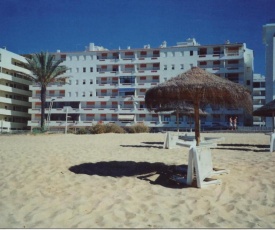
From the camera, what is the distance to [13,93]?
5328cm

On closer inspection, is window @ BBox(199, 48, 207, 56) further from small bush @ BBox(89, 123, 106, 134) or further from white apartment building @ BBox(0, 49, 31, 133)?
white apartment building @ BBox(0, 49, 31, 133)

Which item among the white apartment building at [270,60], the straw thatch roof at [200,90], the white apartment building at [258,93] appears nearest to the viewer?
the straw thatch roof at [200,90]

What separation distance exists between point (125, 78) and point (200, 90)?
163ft

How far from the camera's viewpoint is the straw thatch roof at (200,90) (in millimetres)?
6359

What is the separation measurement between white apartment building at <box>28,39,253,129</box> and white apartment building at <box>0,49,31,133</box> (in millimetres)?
2032

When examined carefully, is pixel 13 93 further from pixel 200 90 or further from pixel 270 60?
pixel 200 90

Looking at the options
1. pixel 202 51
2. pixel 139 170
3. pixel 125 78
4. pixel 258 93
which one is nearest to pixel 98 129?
pixel 139 170

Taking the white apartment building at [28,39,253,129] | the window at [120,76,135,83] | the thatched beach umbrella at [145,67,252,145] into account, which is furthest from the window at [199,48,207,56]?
the thatched beach umbrella at [145,67,252,145]

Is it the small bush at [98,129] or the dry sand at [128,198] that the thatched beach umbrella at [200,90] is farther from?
the small bush at [98,129]

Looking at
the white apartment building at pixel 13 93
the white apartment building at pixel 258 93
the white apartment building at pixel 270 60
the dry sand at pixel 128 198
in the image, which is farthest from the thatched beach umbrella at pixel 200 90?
the white apartment building at pixel 258 93

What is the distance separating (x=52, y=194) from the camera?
540 centimetres

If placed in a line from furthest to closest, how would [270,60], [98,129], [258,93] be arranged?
[258,93]
[270,60]
[98,129]

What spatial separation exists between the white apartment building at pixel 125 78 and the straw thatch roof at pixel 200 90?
42803mm

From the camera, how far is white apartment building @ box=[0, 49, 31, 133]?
4869cm
